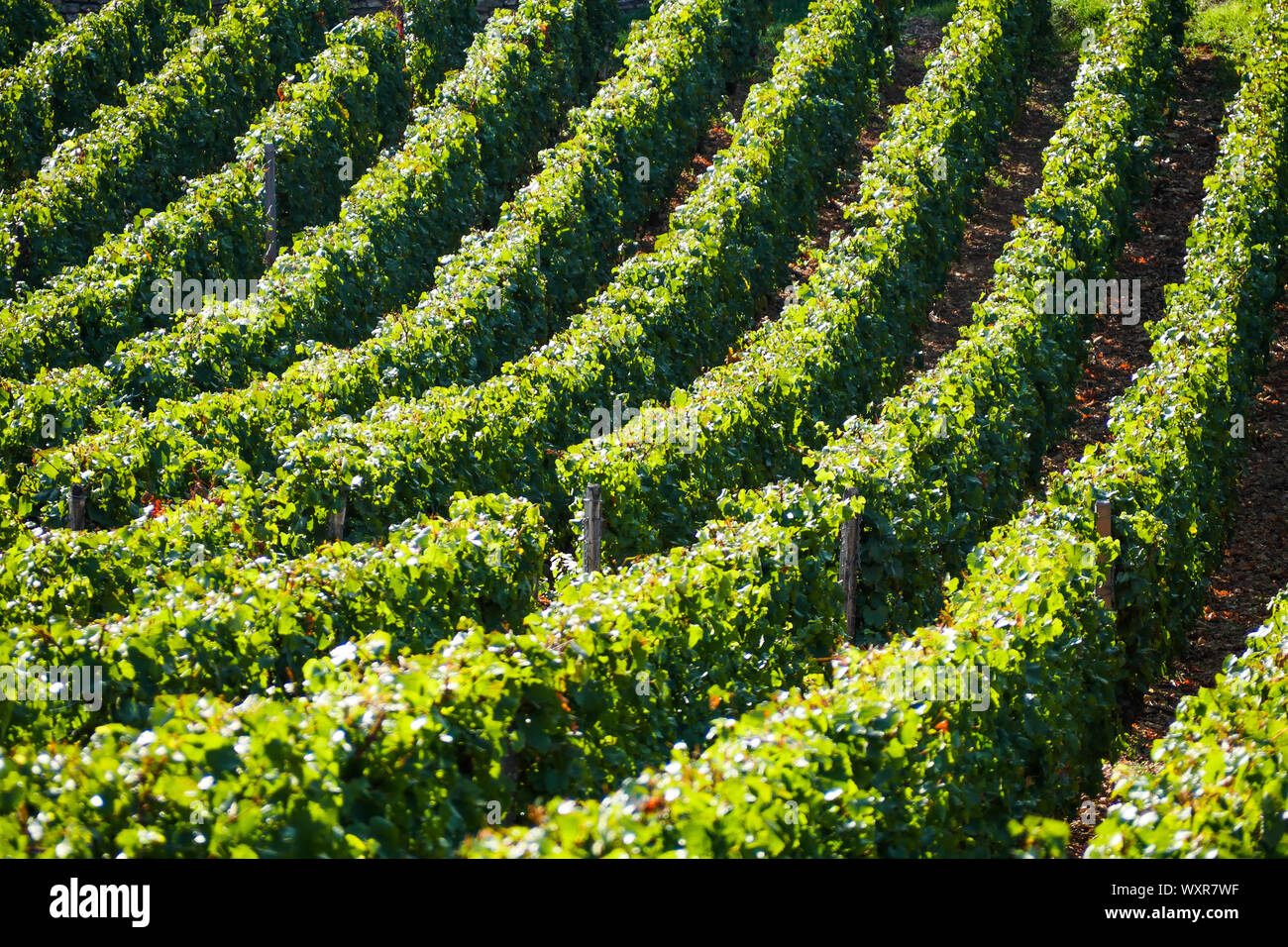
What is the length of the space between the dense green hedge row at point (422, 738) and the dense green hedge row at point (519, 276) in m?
3.60

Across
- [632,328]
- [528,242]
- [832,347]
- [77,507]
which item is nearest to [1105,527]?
[832,347]

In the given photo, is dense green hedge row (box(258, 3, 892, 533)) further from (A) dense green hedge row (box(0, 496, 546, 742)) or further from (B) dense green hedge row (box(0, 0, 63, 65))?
(B) dense green hedge row (box(0, 0, 63, 65))

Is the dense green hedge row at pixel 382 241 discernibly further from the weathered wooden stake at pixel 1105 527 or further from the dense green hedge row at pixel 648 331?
the weathered wooden stake at pixel 1105 527

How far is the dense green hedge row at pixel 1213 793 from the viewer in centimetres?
529

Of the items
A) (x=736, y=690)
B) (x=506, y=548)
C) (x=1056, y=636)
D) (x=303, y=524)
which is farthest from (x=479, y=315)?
(x=1056, y=636)

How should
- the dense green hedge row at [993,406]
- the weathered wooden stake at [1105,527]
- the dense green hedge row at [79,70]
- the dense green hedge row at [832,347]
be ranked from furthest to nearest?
the dense green hedge row at [79,70]
the dense green hedge row at [832,347]
the dense green hedge row at [993,406]
the weathered wooden stake at [1105,527]

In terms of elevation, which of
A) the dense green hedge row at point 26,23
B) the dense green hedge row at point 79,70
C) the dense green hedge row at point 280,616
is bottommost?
the dense green hedge row at point 280,616

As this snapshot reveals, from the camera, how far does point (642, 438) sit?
33.7 feet

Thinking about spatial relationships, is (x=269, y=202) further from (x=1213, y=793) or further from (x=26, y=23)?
(x=1213, y=793)

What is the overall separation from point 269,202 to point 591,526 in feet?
29.0

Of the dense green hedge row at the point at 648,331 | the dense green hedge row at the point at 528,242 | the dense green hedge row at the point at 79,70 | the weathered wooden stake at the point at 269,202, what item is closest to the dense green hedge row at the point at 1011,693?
the dense green hedge row at the point at 648,331

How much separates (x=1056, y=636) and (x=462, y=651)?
11.7ft
